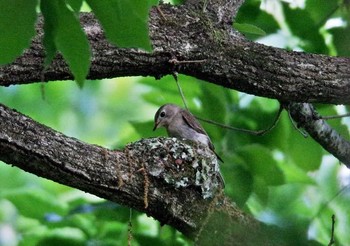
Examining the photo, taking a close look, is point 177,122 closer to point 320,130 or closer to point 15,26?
point 320,130

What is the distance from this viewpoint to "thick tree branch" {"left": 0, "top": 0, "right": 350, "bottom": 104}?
373cm

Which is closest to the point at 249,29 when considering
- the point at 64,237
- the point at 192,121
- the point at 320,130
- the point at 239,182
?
the point at 320,130

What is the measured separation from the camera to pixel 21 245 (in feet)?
17.4

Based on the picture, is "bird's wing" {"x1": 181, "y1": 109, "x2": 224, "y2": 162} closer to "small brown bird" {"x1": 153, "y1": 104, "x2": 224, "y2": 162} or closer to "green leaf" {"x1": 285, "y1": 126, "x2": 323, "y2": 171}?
"small brown bird" {"x1": 153, "y1": 104, "x2": 224, "y2": 162}

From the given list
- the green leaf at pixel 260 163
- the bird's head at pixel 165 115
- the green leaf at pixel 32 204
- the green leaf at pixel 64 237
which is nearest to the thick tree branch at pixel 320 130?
the green leaf at pixel 260 163

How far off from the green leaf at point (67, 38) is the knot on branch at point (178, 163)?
1550 millimetres

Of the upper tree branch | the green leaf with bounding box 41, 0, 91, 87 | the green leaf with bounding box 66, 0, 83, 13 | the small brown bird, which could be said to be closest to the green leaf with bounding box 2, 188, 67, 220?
the small brown bird

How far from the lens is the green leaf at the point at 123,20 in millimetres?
2150

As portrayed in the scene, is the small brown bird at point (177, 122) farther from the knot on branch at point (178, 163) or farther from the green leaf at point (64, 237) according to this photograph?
the knot on branch at point (178, 163)

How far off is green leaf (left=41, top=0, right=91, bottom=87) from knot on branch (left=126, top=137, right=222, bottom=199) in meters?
1.55

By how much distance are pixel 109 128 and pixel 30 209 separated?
679 cm

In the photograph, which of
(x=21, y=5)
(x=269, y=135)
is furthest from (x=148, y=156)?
(x=21, y=5)

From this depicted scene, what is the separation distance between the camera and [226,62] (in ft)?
12.5

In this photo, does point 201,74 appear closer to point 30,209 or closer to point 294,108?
point 294,108
